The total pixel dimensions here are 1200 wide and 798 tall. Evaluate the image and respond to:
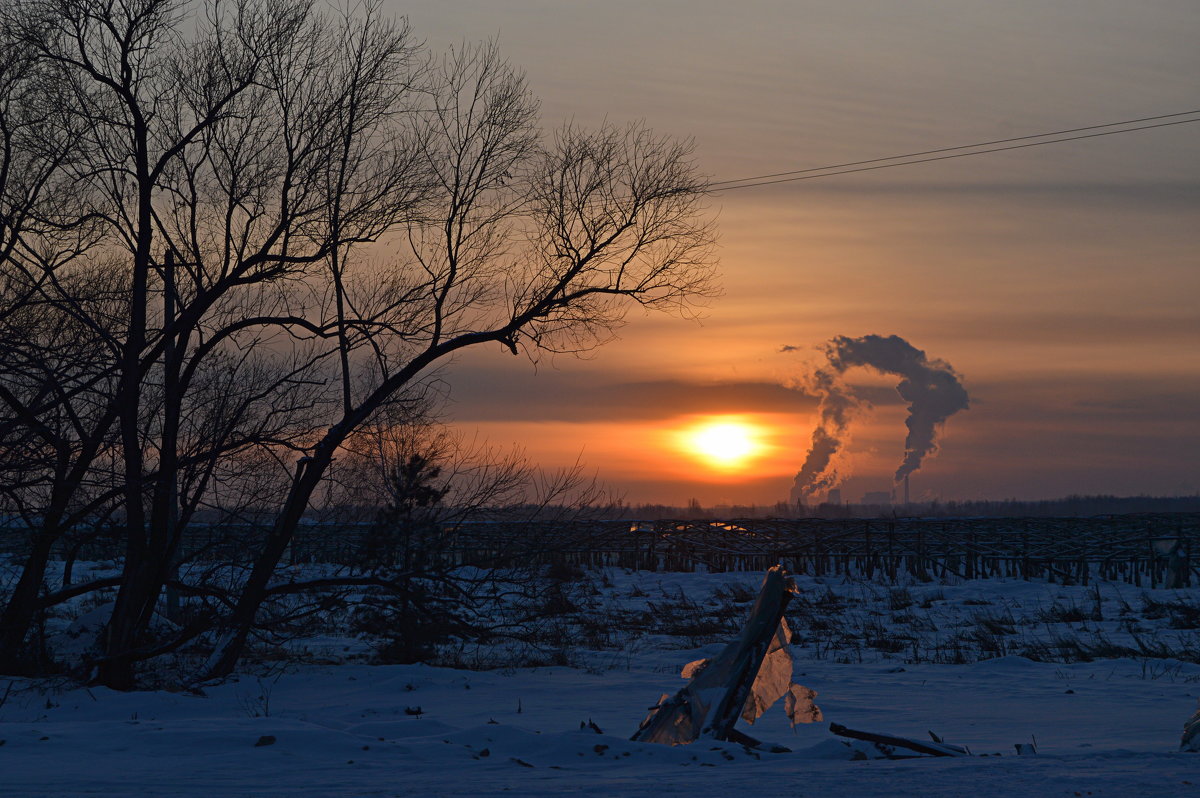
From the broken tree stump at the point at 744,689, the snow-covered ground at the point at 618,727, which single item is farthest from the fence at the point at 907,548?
the broken tree stump at the point at 744,689

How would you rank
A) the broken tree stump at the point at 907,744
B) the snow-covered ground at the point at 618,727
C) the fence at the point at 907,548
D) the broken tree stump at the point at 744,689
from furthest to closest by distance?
1. the fence at the point at 907,548
2. the broken tree stump at the point at 744,689
3. the broken tree stump at the point at 907,744
4. the snow-covered ground at the point at 618,727

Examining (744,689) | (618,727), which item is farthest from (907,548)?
(744,689)

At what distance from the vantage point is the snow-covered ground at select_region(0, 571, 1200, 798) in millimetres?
5832

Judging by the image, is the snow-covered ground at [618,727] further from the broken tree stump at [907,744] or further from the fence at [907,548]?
the fence at [907,548]

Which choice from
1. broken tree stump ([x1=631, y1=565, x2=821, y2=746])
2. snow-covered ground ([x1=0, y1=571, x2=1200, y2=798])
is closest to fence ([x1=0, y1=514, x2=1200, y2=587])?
snow-covered ground ([x1=0, y1=571, x2=1200, y2=798])

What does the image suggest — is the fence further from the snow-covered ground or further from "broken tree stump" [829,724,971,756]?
"broken tree stump" [829,724,971,756]

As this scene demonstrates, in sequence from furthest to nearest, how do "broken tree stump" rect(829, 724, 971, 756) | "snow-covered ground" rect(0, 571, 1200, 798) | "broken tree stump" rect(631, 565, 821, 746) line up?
"broken tree stump" rect(631, 565, 821, 746) → "broken tree stump" rect(829, 724, 971, 756) → "snow-covered ground" rect(0, 571, 1200, 798)

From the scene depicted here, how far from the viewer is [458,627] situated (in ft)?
43.6

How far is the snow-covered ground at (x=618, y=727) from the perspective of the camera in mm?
5832

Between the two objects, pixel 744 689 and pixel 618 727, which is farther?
pixel 618 727

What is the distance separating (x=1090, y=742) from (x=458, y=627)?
302 inches

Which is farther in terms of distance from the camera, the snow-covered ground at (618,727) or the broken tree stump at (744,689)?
the broken tree stump at (744,689)

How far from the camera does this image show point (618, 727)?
29.5 ft

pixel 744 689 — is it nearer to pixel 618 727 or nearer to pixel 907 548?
pixel 618 727
